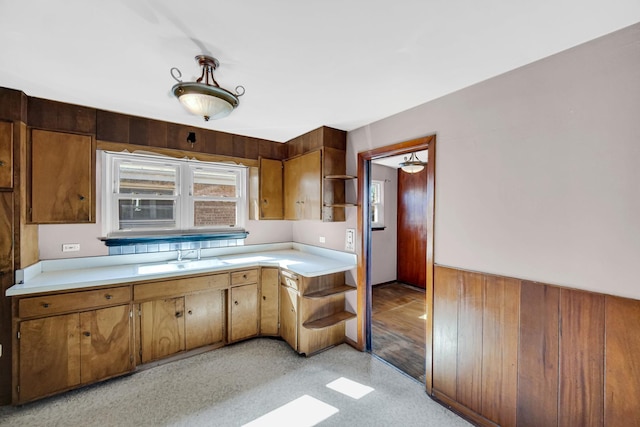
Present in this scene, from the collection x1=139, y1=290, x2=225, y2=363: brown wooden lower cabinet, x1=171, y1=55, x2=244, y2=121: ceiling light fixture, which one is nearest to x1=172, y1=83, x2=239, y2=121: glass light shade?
x1=171, y1=55, x2=244, y2=121: ceiling light fixture

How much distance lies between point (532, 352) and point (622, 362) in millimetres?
377

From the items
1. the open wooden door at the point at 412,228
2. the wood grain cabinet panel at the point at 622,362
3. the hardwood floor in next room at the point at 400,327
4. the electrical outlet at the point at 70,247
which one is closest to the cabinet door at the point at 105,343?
the electrical outlet at the point at 70,247

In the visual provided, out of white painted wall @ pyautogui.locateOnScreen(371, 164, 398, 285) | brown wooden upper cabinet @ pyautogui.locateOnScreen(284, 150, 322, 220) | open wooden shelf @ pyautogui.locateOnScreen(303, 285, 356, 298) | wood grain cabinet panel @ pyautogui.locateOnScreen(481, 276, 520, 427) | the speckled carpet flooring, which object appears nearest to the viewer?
wood grain cabinet panel @ pyautogui.locateOnScreen(481, 276, 520, 427)

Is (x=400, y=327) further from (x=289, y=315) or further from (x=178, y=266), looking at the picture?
(x=178, y=266)

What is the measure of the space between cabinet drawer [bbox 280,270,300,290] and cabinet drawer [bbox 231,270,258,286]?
31cm

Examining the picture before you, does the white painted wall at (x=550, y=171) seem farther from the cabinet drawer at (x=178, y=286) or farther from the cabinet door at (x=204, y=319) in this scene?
the cabinet door at (x=204, y=319)

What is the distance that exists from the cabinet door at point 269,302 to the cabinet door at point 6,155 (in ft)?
7.27

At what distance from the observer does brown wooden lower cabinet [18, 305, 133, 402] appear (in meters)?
1.96

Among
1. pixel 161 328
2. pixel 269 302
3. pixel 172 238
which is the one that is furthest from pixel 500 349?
pixel 172 238

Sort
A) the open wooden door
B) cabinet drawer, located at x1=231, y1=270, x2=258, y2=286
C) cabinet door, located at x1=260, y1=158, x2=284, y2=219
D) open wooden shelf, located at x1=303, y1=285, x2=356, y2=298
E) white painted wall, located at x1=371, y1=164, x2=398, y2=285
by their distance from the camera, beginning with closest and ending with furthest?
open wooden shelf, located at x1=303, y1=285, x2=356, y2=298, cabinet drawer, located at x1=231, y1=270, x2=258, y2=286, cabinet door, located at x1=260, y1=158, x2=284, y2=219, the open wooden door, white painted wall, located at x1=371, y1=164, x2=398, y2=285

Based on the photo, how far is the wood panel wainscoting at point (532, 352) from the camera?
1338 millimetres

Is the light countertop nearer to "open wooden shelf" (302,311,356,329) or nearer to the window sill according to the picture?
the window sill

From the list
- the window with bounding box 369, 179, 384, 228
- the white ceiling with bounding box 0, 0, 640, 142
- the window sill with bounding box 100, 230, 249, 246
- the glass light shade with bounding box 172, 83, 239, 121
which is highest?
the white ceiling with bounding box 0, 0, 640, 142

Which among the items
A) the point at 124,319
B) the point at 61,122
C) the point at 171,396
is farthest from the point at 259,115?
the point at 171,396
